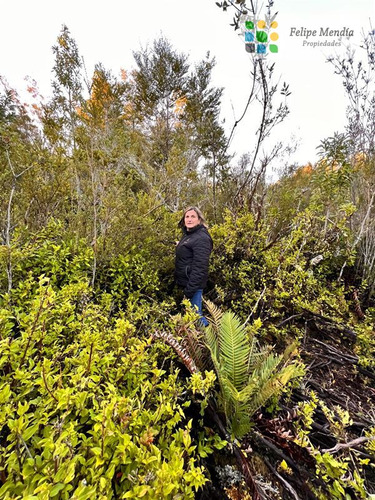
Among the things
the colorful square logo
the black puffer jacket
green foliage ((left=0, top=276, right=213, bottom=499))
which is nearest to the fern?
green foliage ((left=0, top=276, right=213, bottom=499))

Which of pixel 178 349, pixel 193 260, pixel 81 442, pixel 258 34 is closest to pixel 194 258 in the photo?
pixel 193 260

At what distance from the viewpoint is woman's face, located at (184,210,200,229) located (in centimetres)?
305

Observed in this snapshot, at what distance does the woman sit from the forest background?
326 mm

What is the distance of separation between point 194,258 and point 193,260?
0.10 feet

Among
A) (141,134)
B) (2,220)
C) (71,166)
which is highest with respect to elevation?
(141,134)

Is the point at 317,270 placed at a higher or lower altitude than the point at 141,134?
lower

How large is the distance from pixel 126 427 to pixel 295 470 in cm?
130

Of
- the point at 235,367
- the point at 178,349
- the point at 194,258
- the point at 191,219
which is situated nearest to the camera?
the point at 178,349

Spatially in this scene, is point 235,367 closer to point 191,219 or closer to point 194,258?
point 194,258

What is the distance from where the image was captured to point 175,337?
6.29 ft

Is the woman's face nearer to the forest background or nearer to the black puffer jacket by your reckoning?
the black puffer jacket

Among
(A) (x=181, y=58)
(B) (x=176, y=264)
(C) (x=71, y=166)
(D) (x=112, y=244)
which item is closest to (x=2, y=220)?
(C) (x=71, y=166)

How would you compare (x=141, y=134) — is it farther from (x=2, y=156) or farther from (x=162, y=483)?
(x=162, y=483)

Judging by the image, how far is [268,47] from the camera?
10.3 ft
